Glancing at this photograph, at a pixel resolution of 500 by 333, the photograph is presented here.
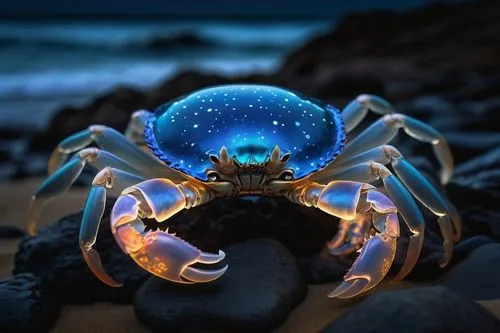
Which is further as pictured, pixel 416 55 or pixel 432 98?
pixel 416 55

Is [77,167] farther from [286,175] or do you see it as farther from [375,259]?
[375,259]

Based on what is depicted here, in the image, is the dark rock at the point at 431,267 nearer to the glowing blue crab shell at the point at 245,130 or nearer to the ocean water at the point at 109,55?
the glowing blue crab shell at the point at 245,130

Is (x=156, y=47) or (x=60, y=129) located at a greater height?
(x=60, y=129)

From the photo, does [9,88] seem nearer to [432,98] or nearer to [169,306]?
[432,98]

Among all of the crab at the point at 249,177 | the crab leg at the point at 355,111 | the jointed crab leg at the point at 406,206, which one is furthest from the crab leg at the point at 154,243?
the crab leg at the point at 355,111

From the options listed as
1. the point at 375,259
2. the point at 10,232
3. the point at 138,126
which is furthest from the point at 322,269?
the point at 10,232

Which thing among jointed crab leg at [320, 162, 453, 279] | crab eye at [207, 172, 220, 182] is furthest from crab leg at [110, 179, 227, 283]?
jointed crab leg at [320, 162, 453, 279]

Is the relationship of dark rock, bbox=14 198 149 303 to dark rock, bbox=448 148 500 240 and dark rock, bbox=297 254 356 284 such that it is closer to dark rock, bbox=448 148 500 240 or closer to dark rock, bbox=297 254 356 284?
dark rock, bbox=297 254 356 284

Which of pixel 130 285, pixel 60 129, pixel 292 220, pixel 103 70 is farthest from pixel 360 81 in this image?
pixel 103 70
